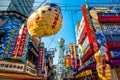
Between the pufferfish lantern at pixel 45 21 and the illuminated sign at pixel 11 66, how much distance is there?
659 cm

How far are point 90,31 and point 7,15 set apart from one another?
9091mm

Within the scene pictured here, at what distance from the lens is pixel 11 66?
10477 millimetres

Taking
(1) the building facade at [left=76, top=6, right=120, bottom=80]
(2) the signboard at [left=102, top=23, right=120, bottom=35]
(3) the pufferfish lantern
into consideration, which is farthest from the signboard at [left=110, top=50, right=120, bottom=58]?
(3) the pufferfish lantern

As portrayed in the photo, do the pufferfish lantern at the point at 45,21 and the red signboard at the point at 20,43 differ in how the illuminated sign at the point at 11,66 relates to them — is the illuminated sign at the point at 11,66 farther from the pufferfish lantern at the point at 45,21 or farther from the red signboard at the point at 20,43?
the pufferfish lantern at the point at 45,21

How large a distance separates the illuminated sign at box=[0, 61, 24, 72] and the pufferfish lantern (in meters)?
6.59

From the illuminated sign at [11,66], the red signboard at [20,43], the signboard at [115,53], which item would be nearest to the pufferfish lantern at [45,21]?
the illuminated sign at [11,66]

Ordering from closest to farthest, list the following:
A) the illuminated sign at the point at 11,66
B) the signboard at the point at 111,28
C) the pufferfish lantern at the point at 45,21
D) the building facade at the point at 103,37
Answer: the pufferfish lantern at the point at 45,21 < the illuminated sign at the point at 11,66 < the building facade at the point at 103,37 < the signboard at the point at 111,28

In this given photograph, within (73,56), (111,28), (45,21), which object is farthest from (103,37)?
(73,56)

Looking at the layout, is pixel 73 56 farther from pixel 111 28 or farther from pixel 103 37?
pixel 103 37

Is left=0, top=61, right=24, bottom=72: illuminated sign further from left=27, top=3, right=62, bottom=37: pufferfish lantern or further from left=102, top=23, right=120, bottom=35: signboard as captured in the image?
left=102, top=23, right=120, bottom=35: signboard

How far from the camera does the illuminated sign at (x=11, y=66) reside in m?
10.1

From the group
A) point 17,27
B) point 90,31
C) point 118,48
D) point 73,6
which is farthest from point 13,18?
point 118,48

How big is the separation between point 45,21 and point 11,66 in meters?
7.36

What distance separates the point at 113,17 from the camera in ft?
54.5
